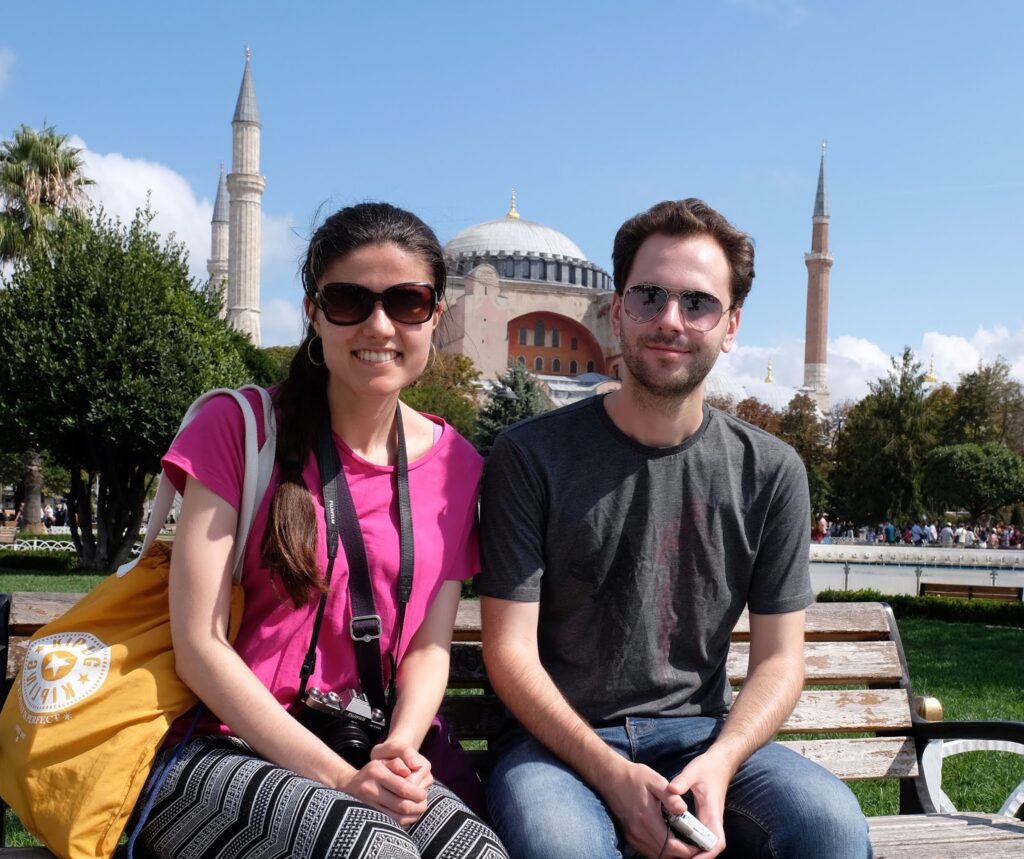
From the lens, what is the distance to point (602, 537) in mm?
2338

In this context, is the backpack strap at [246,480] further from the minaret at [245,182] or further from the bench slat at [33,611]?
the minaret at [245,182]

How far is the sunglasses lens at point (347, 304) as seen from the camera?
2254mm

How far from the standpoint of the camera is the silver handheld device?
2029mm

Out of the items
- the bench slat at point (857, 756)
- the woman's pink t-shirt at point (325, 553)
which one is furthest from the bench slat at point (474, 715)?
the bench slat at point (857, 756)

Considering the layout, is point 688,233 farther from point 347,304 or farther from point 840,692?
point 840,692

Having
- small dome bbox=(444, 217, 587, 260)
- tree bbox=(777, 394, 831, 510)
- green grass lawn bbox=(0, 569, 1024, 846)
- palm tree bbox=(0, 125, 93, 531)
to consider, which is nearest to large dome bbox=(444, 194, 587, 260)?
small dome bbox=(444, 217, 587, 260)

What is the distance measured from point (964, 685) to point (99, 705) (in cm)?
671

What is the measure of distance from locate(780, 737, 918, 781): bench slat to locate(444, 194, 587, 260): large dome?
216 ft

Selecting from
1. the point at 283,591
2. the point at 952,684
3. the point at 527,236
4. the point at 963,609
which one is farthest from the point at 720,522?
the point at 527,236

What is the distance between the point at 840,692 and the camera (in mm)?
2895

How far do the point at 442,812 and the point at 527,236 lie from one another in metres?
70.3

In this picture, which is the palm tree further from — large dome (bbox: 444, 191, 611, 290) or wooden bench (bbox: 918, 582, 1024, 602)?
large dome (bbox: 444, 191, 611, 290)

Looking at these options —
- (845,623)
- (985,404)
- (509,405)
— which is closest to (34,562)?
(509,405)

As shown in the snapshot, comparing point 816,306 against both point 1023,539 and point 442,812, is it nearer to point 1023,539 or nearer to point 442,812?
point 1023,539
